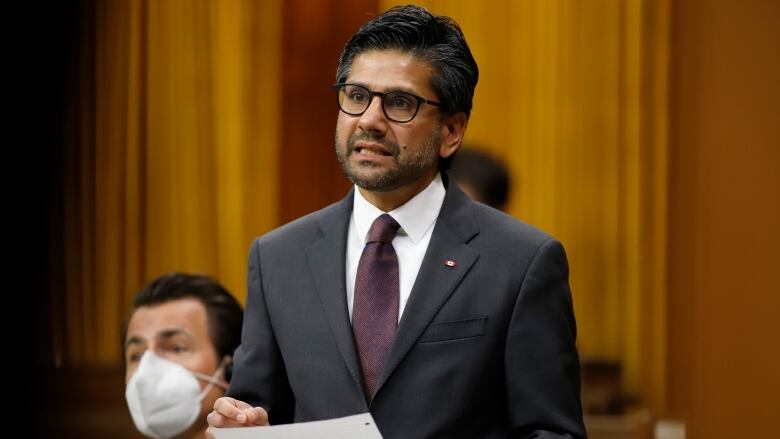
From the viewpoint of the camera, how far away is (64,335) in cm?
529

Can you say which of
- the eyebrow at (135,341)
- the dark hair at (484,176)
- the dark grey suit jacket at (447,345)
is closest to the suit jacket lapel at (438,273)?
the dark grey suit jacket at (447,345)

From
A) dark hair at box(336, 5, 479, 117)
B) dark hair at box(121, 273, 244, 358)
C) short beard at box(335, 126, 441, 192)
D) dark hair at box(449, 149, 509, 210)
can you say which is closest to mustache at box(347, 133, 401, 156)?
short beard at box(335, 126, 441, 192)

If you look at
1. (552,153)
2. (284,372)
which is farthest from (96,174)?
(284,372)

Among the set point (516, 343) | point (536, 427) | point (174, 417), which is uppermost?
point (516, 343)

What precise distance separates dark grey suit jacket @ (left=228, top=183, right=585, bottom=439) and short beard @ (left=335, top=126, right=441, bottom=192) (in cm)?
12

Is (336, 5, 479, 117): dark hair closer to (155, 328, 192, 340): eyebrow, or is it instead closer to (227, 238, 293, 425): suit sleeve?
(227, 238, 293, 425): suit sleeve

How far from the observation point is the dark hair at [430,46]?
2146mm

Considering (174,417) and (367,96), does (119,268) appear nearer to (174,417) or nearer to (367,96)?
(174,417)

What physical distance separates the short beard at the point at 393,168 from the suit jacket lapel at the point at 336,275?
0.12m

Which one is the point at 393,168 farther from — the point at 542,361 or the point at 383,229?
the point at 542,361

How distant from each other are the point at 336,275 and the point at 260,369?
21cm

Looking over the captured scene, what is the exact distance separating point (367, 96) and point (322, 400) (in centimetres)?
52

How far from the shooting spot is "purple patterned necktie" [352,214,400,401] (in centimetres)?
209

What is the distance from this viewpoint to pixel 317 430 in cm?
193
